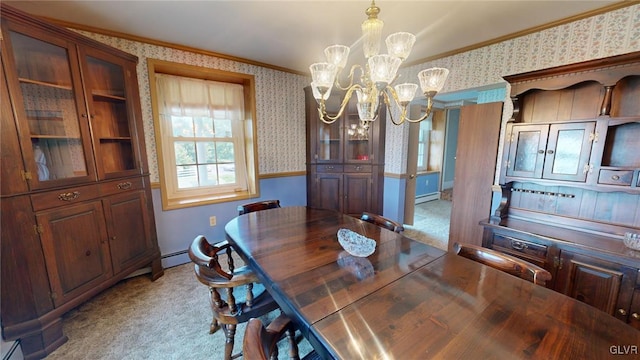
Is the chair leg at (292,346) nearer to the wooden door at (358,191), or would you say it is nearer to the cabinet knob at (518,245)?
the cabinet knob at (518,245)

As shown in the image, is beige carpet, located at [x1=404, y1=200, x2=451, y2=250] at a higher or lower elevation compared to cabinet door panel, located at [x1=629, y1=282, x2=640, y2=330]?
lower

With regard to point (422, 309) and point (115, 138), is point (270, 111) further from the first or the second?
point (422, 309)

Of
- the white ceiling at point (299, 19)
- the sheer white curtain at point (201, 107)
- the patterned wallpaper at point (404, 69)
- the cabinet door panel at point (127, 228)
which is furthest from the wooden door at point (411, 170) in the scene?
the cabinet door panel at point (127, 228)

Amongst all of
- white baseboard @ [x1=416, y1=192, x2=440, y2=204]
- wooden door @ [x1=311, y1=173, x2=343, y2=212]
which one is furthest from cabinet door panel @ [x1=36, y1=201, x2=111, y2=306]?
white baseboard @ [x1=416, y1=192, x2=440, y2=204]

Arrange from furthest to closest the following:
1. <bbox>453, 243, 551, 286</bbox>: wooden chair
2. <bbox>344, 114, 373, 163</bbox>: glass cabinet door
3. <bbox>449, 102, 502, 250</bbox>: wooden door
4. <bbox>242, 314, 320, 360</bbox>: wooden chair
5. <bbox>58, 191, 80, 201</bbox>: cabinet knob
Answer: <bbox>344, 114, 373, 163</bbox>: glass cabinet door
<bbox>449, 102, 502, 250</bbox>: wooden door
<bbox>58, 191, 80, 201</bbox>: cabinet knob
<bbox>453, 243, 551, 286</bbox>: wooden chair
<bbox>242, 314, 320, 360</bbox>: wooden chair

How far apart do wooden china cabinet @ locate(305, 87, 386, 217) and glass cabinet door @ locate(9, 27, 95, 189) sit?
2.38 m

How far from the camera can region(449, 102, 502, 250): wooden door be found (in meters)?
2.40

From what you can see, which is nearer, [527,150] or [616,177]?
[616,177]

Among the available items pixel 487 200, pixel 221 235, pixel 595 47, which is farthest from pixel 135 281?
pixel 595 47

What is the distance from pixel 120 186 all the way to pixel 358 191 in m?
2.71

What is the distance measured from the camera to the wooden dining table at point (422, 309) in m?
0.73

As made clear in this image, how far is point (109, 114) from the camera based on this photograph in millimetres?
2146

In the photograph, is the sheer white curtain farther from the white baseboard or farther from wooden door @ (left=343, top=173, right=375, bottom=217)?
the white baseboard

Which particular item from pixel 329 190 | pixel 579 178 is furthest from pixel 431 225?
pixel 579 178
